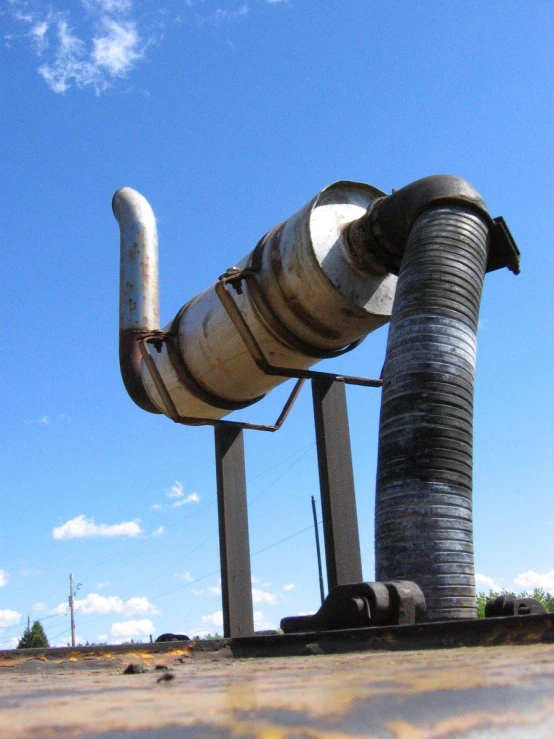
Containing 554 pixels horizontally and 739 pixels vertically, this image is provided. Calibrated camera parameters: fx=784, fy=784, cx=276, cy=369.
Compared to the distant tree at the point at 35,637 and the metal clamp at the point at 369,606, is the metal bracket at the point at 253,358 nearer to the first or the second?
the metal clamp at the point at 369,606

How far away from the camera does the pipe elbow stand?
15.3 feet

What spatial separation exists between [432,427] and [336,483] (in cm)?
235

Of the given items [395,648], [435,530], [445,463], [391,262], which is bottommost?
[395,648]

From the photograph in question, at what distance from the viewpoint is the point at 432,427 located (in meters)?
3.66

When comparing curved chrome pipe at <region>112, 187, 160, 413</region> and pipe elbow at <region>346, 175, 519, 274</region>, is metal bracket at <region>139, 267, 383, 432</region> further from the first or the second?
pipe elbow at <region>346, 175, 519, 274</region>

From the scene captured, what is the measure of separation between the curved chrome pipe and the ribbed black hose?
11.6ft

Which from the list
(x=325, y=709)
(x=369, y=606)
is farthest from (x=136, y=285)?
(x=325, y=709)

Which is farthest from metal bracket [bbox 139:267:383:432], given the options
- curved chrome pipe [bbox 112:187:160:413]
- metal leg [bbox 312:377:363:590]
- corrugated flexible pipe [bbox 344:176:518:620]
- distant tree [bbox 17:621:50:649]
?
distant tree [bbox 17:621:50:649]

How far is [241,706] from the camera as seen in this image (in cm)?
70

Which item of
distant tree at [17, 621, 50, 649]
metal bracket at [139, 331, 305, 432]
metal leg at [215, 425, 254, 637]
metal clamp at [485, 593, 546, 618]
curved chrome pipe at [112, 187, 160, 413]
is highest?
curved chrome pipe at [112, 187, 160, 413]

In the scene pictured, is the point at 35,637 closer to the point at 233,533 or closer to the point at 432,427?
the point at 233,533

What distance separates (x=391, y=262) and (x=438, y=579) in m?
2.56

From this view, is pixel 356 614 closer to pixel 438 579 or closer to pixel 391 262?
pixel 438 579

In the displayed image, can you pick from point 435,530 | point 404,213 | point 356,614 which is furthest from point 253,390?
point 356,614
